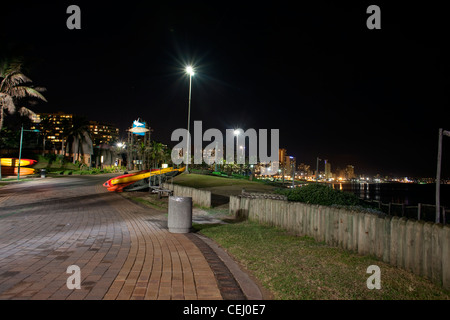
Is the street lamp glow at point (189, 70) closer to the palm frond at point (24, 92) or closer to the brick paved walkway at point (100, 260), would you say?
the palm frond at point (24, 92)

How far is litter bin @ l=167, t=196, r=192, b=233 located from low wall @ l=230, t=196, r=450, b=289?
300 centimetres

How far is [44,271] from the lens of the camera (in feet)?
15.7

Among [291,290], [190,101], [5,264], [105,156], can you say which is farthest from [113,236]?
[105,156]

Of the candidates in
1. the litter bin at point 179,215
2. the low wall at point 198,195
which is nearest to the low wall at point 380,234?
the litter bin at point 179,215

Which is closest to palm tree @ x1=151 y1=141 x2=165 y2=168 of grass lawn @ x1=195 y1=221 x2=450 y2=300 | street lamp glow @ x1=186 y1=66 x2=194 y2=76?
street lamp glow @ x1=186 y1=66 x2=194 y2=76

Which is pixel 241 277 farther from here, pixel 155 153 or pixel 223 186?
pixel 155 153

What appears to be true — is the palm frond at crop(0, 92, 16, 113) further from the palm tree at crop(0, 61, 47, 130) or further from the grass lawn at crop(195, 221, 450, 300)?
the grass lawn at crop(195, 221, 450, 300)

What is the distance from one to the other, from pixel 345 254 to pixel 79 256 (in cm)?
535

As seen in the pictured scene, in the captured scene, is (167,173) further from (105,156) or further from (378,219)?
(105,156)

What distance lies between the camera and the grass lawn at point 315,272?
417 centimetres

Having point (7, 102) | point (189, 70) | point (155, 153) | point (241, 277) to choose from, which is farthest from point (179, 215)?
point (155, 153)

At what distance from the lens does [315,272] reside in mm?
5020

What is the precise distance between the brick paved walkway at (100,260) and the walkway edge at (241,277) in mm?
391

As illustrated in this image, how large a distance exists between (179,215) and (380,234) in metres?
4.99
